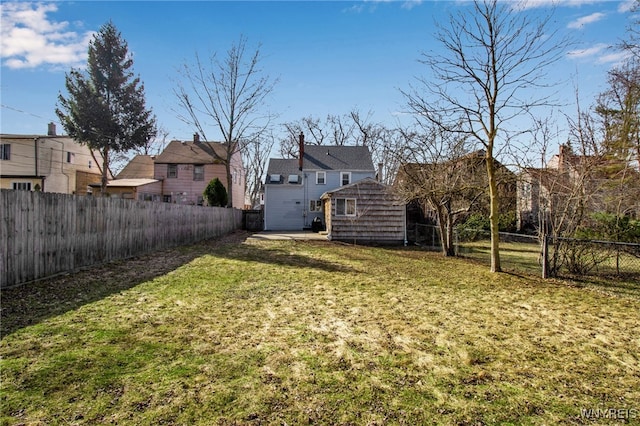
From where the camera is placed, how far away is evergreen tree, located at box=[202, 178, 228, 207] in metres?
24.9

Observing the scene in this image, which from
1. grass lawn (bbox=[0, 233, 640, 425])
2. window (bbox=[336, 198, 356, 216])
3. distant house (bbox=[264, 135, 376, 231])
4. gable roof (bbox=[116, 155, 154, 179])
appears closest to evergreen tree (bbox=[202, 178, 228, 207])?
distant house (bbox=[264, 135, 376, 231])

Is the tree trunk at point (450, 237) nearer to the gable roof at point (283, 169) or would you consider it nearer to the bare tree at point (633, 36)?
the bare tree at point (633, 36)

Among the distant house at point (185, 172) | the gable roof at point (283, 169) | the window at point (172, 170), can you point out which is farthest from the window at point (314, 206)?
the window at point (172, 170)

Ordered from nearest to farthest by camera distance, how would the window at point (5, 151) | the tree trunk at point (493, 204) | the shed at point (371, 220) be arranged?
the tree trunk at point (493, 204), the shed at point (371, 220), the window at point (5, 151)

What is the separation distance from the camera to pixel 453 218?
526 inches

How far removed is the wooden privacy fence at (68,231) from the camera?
5.71 meters

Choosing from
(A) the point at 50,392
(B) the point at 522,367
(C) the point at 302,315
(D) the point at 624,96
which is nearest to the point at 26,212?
(A) the point at 50,392

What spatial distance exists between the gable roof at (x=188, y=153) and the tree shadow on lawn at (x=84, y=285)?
65.8 ft

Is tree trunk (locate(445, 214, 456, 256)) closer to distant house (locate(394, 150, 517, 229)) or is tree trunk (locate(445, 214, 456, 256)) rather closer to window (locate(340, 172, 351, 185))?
distant house (locate(394, 150, 517, 229))

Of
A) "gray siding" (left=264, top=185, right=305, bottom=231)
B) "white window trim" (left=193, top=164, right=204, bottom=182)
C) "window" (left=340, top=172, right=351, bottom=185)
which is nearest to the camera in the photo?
"gray siding" (left=264, top=185, right=305, bottom=231)

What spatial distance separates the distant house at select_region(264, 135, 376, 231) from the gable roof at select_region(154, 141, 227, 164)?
6.00m

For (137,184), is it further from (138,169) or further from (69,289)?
(69,289)

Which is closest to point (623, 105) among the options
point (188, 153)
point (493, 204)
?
point (493, 204)

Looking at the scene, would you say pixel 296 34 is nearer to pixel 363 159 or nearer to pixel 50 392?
pixel 50 392
